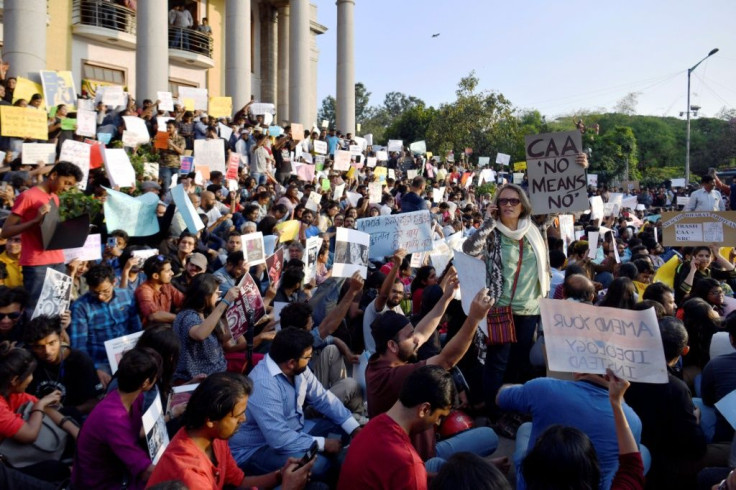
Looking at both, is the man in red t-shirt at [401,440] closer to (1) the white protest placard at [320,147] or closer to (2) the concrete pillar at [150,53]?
(1) the white protest placard at [320,147]

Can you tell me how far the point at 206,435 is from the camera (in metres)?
3.38

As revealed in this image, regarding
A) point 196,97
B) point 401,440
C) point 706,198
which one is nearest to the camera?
point 401,440

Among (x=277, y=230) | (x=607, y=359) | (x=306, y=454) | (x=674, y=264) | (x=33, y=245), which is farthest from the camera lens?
(x=277, y=230)

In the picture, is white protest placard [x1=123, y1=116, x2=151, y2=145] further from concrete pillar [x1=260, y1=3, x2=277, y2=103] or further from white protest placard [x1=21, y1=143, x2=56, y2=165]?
concrete pillar [x1=260, y1=3, x2=277, y2=103]

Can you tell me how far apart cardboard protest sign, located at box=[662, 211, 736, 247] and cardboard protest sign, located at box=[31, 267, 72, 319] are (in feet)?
24.5

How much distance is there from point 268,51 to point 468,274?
101ft

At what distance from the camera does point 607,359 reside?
131 inches

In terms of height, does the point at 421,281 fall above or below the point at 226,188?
below

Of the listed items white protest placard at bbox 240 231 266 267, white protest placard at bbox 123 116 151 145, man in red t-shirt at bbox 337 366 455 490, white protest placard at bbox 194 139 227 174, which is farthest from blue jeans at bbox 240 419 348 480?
white protest placard at bbox 123 116 151 145

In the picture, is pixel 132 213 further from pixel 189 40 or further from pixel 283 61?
pixel 283 61

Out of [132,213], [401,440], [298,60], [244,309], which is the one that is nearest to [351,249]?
[244,309]

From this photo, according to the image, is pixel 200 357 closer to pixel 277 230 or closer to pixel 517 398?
pixel 517 398

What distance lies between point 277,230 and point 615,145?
37.7 m

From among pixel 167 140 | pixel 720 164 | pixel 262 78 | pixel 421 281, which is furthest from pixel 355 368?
pixel 720 164
